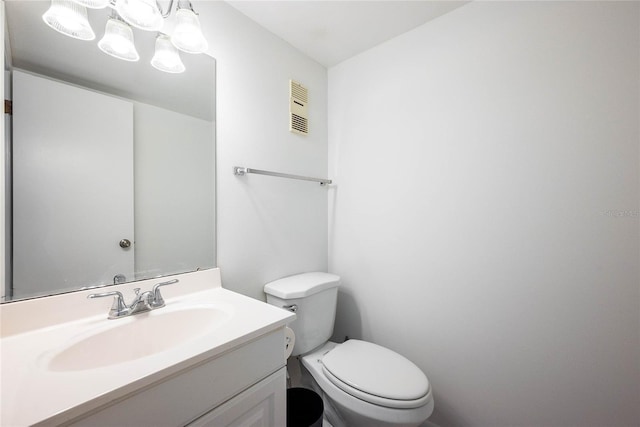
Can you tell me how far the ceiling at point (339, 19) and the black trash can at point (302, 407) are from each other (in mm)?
1920

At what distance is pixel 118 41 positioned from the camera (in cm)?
90

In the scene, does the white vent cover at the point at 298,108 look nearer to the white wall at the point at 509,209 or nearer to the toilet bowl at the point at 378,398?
the white wall at the point at 509,209

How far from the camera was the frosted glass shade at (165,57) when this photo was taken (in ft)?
3.28

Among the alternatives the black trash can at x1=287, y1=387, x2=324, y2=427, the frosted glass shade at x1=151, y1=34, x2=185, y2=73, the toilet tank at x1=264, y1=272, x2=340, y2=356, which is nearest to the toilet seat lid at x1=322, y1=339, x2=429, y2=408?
the toilet tank at x1=264, y1=272, x2=340, y2=356

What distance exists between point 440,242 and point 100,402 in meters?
1.35

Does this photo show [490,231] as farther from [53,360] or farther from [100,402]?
[53,360]

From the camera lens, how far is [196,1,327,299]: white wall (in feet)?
3.94

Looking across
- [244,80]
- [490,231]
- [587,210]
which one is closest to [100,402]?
[244,80]

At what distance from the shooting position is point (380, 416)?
0.94 m

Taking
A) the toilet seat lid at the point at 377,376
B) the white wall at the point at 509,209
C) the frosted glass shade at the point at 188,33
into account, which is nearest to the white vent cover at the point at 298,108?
the white wall at the point at 509,209

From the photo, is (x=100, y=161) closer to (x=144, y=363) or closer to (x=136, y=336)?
(x=136, y=336)

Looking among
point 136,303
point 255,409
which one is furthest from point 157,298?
point 255,409

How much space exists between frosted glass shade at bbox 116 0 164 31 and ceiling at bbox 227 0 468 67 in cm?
47

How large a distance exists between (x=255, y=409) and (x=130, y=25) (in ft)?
4.57
